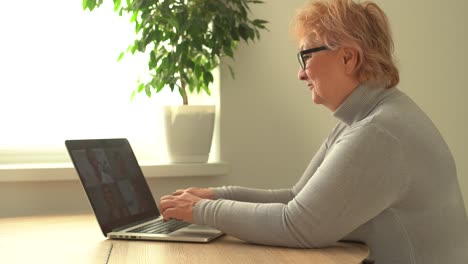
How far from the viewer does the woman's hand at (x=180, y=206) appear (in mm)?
1676

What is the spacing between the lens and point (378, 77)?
171cm

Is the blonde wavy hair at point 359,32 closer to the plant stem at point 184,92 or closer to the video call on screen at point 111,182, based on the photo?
the video call on screen at point 111,182

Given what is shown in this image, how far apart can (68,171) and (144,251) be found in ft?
3.33

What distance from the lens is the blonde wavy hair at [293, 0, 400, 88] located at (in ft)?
5.62

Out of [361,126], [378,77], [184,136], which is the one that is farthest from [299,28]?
[184,136]

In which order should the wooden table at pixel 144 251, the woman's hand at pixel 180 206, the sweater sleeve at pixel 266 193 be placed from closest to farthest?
the wooden table at pixel 144 251
the woman's hand at pixel 180 206
the sweater sleeve at pixel 266 193

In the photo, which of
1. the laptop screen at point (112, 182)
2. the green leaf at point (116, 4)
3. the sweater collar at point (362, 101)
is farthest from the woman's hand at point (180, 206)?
the green leaf at point (116, 4)

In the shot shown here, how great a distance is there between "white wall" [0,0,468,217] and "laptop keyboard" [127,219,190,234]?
721 mm

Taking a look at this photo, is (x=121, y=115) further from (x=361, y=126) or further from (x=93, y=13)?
(x=361, y=126)

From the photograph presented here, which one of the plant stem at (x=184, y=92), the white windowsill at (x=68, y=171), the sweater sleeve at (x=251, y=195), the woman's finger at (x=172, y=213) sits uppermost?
the plant stem at (x=184, y=92)

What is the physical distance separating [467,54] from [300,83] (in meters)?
0.78

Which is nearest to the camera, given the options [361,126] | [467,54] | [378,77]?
[361,126]

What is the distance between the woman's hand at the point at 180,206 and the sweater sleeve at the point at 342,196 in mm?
168

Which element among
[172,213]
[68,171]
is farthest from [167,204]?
[68,171]
